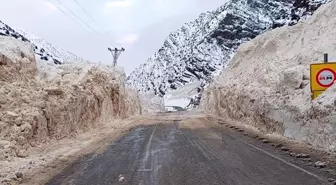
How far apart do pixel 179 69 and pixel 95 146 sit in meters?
177

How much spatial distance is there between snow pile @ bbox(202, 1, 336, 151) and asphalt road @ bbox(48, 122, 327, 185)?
7.03 feet

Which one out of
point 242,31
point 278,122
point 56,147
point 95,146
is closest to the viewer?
point 56,147

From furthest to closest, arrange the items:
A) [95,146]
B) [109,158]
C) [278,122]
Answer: [278,122]
[95,146]
[109,158]

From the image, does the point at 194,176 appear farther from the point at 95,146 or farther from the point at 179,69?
the point at 179,69

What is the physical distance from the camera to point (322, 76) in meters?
12.3

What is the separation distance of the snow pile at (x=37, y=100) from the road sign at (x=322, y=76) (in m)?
8.52

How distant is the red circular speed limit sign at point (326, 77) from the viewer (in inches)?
479

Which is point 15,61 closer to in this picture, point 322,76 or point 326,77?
point 322,76

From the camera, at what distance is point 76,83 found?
1669 centimetres

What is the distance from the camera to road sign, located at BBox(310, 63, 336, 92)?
1217cm

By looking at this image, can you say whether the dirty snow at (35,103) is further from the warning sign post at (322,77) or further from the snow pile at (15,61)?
the warning sign post at (322,77)

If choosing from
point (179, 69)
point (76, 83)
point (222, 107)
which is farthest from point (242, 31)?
point (76, 83)

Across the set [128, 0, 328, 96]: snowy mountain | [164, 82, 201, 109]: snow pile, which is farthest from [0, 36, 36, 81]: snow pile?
[128, 0, 328, 96]: snowy mountain

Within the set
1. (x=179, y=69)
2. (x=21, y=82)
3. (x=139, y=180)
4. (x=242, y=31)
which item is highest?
(x=242, y=31)
